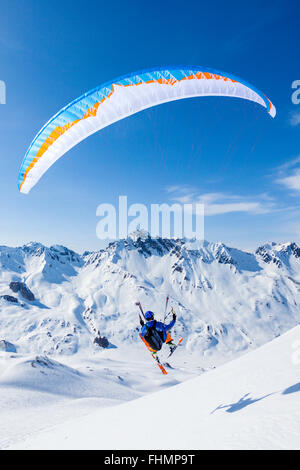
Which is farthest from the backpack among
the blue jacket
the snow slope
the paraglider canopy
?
the paraglider canopy

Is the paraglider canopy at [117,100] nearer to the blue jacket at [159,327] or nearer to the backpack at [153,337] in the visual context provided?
the blue jacket at [159,327]

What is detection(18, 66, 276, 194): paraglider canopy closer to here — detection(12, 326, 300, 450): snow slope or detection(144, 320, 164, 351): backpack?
detection(144, 320, 164, 351): backpack

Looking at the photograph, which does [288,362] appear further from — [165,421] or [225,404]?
[165,421]

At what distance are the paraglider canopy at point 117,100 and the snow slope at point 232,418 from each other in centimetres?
1199

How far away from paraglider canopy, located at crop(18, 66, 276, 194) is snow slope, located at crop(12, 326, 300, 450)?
11992 millimetres

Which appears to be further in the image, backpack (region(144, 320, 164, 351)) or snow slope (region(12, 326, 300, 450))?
backpack (region(144, 320, 164, 351))

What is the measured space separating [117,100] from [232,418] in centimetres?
1226

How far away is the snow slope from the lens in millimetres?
5538

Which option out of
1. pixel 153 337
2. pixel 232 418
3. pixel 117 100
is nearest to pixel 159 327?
pixel 153 337

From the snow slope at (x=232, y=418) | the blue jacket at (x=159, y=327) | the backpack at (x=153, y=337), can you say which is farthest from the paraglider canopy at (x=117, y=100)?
the snow slope at (x=232, y=418)

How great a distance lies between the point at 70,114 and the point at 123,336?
199 meters

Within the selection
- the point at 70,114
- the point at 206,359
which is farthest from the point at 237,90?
the point at 206,359

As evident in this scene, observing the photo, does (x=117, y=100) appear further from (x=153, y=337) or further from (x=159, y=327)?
(x=153, y=337)

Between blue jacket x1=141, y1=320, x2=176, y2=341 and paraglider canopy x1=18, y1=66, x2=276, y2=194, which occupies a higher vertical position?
paraglider canopy x1=18, y1=66, x2=276, y2=194
